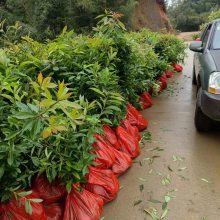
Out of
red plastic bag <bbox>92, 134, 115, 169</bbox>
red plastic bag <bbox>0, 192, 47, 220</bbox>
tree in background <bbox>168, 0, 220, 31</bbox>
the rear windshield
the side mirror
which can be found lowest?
tree in background <bbox>168, 0, 220, 31</bbox>

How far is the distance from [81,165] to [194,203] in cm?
127

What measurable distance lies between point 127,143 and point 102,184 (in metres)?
0.95

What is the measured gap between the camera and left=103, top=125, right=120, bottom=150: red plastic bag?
10.9 ft

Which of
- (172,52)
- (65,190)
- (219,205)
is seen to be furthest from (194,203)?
(172,52)

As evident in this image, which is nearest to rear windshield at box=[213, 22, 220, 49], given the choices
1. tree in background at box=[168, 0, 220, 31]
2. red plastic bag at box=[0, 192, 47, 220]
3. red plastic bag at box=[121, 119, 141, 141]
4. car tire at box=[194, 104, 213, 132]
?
car tire at box=[194, 104, 213, 132]

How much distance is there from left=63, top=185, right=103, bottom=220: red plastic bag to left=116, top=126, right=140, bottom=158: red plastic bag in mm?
1153

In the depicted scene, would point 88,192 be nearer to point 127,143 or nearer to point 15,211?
point 15,211

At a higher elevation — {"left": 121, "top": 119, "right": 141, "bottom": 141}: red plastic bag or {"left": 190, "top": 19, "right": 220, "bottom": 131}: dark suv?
{"left": 190, "top": 19, "right": 220, "bottom": 131}: dark suv

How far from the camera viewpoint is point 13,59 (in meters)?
2.72

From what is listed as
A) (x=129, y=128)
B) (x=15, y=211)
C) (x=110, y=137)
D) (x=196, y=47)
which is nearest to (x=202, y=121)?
(x=129, y=128)

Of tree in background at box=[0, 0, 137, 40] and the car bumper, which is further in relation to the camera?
tree in background at box=[0, 0, 137, 40]

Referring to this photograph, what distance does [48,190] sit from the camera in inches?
90.0

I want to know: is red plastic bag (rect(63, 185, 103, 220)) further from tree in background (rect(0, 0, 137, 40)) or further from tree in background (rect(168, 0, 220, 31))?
tree in background (rect(168, 0, 220, 31))

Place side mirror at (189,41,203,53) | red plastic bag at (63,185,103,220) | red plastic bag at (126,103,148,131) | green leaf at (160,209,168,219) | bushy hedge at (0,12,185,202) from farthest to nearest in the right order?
side mirror at (189,41,203,53) → red plastic bag at (126,103,148,131) → green leaf at (160,209,168,219) → red plastic bag at (63,185,103,220) → bushy hedge at (0,12,185,202)
